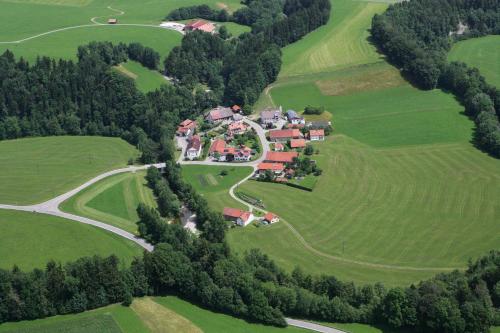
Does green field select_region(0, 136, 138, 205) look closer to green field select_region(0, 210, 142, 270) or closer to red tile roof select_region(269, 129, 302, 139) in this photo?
green field select_region(0, 210, 142, 270)

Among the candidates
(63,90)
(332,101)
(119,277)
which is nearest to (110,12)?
(63,90)

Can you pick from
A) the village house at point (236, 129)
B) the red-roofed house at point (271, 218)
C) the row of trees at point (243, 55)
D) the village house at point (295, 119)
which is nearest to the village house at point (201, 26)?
the row of trees at point (243, 55)

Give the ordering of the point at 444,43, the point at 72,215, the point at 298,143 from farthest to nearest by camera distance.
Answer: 1. the point at 444,43
2. the point at 298,143
3. the point at 72,215

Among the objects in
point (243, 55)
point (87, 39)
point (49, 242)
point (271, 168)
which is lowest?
point (49, 242)

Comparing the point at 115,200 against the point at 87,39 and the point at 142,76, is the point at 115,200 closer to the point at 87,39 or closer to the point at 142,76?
the point at 142,76

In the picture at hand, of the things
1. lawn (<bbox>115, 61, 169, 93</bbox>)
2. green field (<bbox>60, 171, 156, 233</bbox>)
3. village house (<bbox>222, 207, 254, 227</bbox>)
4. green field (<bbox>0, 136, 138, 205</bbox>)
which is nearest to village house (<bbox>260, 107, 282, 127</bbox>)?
green field (<bbox>0, 136, 138, 205</bbox>)

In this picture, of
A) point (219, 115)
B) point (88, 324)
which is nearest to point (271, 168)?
point (219, 115)
